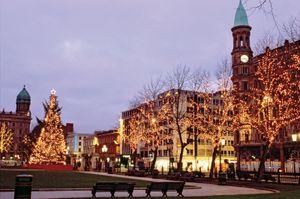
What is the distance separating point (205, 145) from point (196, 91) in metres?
61.9

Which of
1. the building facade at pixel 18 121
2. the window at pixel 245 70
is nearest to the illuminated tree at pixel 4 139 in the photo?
the building facade at pixel 18 121

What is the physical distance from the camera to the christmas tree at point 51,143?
69375 millimetres

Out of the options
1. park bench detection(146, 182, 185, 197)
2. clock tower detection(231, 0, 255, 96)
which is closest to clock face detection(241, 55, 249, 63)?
clock tower detection(231, 0, 255, 96)

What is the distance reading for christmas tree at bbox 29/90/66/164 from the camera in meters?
69.4

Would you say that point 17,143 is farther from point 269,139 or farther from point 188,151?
point 269,139

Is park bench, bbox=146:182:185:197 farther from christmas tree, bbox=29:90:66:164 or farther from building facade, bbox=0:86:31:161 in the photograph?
building facade, bbox=0:86:31:161

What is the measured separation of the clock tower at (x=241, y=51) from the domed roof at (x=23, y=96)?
326 ft

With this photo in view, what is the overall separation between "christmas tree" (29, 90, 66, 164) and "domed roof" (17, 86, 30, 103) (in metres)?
103

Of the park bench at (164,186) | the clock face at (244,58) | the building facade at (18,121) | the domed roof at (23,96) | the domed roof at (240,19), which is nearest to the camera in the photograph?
the park bench at (164,186)

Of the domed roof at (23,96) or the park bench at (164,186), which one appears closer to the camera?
the park bench at (164,186)

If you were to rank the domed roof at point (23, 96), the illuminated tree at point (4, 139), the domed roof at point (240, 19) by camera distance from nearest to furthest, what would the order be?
the domed roof at point (240, 19), the illuminated tree at point (4, 139), the domed roof at point (23, 96)

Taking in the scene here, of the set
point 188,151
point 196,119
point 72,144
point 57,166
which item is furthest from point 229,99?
point 72,144

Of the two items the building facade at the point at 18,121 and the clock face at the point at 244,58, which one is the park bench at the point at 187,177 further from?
the building facade at the point at 18,121

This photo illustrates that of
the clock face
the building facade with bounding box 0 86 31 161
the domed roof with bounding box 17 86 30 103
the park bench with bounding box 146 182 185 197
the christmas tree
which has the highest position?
the domed roof with bounding box 17 86 30 103
